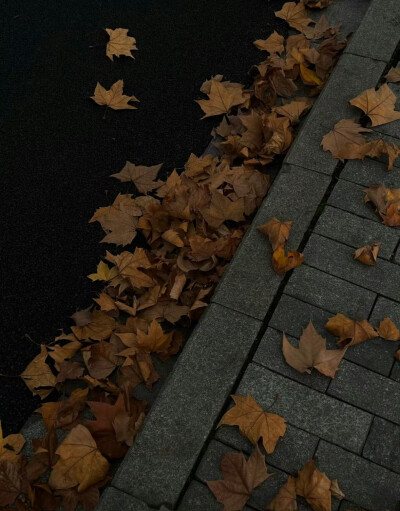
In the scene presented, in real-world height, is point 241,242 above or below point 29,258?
above

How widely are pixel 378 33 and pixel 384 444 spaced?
247 cm

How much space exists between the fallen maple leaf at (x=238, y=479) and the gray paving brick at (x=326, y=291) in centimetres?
72

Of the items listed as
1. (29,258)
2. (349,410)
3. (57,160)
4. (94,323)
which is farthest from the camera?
(57,160)

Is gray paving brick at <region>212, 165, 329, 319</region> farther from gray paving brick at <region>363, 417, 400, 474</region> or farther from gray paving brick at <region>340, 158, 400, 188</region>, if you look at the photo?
gray paving brick at <region>363, 417, 400, 474</region>

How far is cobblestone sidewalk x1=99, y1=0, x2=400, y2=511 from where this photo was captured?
2.44m

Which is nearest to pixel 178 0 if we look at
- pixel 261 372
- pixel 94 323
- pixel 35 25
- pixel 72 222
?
pixel 35 25

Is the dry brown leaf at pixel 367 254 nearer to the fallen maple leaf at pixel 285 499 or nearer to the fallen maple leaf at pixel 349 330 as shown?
the fallen maple leaf at pixel 349 330

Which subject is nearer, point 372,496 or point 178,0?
point 372,496

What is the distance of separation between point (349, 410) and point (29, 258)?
166 cm

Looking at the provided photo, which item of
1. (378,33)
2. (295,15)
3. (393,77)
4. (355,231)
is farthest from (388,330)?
(295,15)

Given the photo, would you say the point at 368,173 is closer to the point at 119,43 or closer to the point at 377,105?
the point at 377,105

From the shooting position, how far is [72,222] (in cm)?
349

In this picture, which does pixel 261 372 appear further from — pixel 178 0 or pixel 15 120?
pixel 178 0

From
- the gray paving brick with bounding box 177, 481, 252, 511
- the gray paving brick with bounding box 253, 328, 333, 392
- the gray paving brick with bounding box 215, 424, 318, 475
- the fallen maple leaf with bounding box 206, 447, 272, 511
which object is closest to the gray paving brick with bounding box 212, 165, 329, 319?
the gray paving brick with bounding box 253, 328, 333, 392
